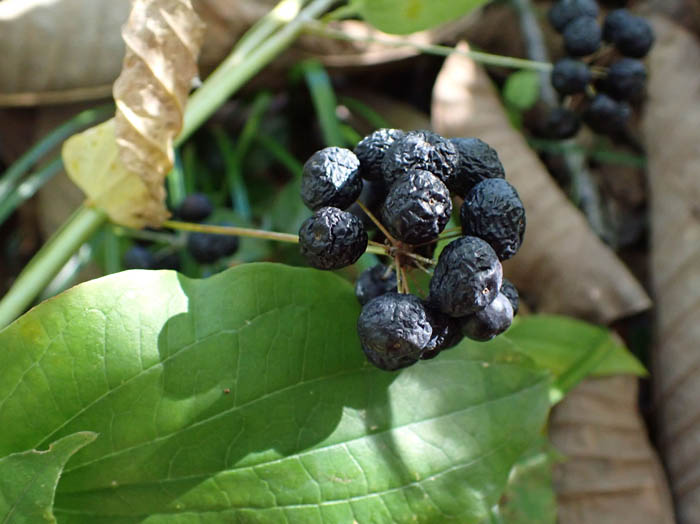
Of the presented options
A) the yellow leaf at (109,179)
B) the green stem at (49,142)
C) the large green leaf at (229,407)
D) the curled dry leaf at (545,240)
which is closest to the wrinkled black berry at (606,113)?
the curled dry leaf at (545,240)

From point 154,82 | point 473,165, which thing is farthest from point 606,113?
point 154,82

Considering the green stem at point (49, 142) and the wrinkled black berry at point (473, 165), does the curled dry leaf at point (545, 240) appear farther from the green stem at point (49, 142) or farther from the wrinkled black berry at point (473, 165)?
the green stem at point (49, 142)

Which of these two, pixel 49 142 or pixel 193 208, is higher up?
pixel 49 142

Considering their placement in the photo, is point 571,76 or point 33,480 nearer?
point 33,480

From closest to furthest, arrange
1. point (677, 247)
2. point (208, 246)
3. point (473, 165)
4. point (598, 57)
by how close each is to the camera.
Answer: point (473, 165) → point (208, 246) → point (598, 57) → point (677, 247)

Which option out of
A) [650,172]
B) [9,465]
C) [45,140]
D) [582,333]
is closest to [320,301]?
[9,465]

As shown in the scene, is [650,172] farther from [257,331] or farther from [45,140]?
[45,140]

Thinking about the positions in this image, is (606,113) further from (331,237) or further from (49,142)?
(49,142)
